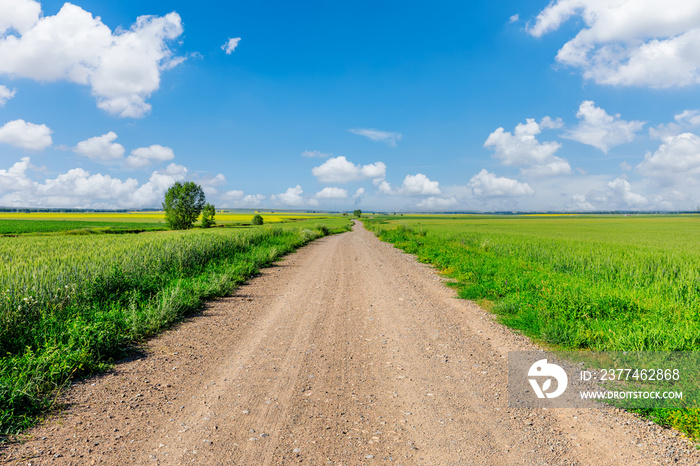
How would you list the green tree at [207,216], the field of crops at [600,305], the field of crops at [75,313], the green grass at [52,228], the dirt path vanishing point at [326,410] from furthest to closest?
the green tree at [207,216], the green grass at [52,228], the field of crops at [600,305], the field of crops at [75,313], the dirt path vanishing point at [326,410]

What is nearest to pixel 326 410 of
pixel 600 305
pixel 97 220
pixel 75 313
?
pixel 75 313

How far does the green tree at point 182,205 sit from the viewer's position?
75938 millimetres

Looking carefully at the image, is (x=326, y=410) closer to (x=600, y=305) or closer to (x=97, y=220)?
(x=600, y=305)

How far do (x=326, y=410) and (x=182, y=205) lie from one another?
273 feet

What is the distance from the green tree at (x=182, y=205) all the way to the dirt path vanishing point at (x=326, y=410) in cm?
7731

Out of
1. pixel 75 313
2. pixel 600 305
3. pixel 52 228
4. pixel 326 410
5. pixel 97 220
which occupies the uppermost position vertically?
pixel 97 220

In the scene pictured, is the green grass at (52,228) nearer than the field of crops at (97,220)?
Yes

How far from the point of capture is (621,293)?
8688mm

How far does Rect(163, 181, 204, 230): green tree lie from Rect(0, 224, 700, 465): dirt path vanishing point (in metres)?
77.3

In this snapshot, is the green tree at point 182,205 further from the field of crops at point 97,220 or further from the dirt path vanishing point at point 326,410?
the dirt path vanishing point at point 326,410

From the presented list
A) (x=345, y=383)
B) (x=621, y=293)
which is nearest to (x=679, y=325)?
(x=621, y=293)

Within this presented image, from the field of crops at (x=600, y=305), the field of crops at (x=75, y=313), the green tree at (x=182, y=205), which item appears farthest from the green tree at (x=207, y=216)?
the field of crops at (x=600, y=305)

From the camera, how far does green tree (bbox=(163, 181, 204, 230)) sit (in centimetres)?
7594

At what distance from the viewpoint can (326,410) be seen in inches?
163
